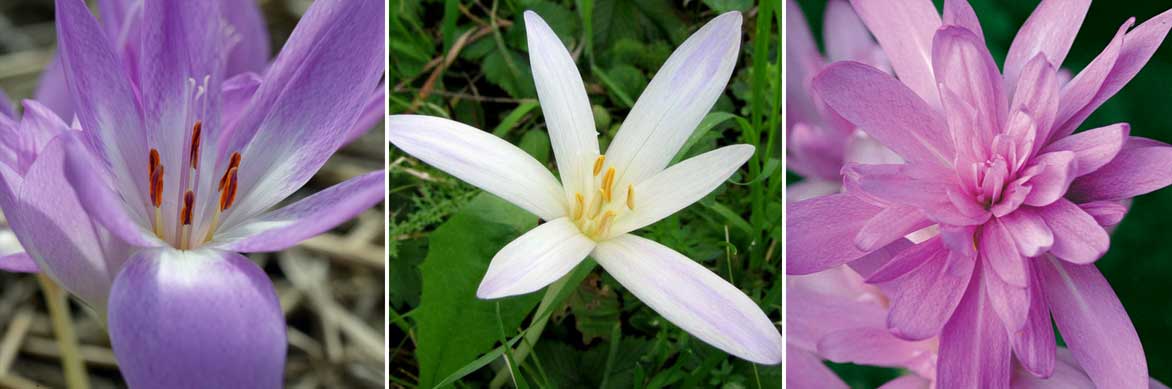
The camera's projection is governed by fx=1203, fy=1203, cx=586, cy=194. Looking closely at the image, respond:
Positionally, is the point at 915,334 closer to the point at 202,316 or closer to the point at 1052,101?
the point at 1052,101

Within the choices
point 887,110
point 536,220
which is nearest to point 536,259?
point 536,220

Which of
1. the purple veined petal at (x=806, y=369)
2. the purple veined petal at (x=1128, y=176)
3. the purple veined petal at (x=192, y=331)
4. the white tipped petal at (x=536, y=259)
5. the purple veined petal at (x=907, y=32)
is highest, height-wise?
the purple veined petal at (x=907, y=32)

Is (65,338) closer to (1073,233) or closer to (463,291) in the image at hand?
(463,291)

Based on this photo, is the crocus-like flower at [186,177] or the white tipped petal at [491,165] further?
the white tipped petal at [491,165]

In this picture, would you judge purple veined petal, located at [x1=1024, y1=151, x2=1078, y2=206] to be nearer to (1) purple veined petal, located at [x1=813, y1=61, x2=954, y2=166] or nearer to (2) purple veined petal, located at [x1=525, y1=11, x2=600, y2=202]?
(1) purple veined petal, located at [x1=813, y1=61, x2=954, y2=166]

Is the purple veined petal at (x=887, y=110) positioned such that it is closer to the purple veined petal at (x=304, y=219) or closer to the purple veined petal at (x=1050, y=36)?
the purple veined petal at (x=1050, y=36)

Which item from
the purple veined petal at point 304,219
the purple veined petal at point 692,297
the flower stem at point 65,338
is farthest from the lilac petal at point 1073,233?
the flower stem at point 65,338

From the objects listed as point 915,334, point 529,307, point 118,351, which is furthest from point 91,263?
point 915,334
